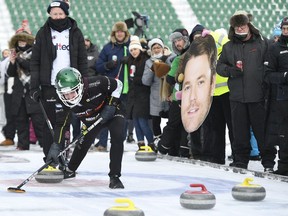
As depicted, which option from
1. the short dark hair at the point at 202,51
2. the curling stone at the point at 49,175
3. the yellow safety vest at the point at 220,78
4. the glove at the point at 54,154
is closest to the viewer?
the glove at the point at 54,154

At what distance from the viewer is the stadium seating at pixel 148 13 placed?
24.2 metres

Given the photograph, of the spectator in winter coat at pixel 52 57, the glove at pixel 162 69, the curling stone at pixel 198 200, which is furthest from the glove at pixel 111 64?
the curling stone at pixel 198 200

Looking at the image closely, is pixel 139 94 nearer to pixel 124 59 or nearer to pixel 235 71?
pixel 124 59

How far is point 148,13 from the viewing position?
25469mm

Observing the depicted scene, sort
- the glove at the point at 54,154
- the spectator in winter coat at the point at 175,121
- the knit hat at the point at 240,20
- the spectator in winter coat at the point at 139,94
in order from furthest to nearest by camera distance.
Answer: the spectator in winter coat at the point at 139,94, the spectator in winter coat at the point at 175,121, the knit hat at the point at 240,20, the glove at the point at 54,154

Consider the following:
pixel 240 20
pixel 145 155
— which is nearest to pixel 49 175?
pixel 240 20

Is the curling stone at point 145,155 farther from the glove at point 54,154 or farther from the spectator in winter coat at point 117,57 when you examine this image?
the glove at point 54,154

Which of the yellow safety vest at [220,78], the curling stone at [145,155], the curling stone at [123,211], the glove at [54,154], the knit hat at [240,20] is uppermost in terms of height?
the knit hat at [240,20]

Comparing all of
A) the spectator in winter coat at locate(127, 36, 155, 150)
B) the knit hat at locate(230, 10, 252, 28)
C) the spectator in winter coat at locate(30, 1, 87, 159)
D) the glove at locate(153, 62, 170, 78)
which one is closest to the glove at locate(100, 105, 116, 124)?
the spectator in winter coat at locate(30, 1, 87, 159)

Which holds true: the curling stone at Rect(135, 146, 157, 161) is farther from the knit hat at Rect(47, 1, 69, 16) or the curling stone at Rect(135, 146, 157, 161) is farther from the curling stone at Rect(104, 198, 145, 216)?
the curling stone at Rect(104, 198, 145, 216)

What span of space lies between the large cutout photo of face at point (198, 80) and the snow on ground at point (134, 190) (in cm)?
61

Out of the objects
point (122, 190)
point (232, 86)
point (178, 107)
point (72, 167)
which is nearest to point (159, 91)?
point (178, 107)

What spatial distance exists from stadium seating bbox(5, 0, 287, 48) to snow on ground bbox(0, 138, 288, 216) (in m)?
14.2

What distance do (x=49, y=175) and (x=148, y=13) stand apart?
18.4 m
